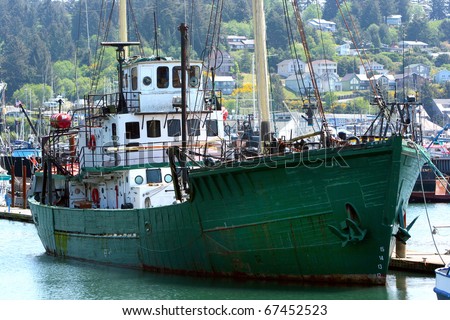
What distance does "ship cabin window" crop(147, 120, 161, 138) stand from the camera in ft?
122

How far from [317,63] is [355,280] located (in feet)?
506

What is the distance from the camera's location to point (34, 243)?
1939 inches

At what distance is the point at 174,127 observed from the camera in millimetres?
37531

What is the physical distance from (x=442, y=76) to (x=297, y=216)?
168m

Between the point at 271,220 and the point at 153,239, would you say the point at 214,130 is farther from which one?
the point at 271,220

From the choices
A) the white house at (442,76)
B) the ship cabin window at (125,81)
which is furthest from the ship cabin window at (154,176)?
the white house at (442,76)

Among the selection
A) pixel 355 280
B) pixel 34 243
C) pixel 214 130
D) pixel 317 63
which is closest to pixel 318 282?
pixel 355 280

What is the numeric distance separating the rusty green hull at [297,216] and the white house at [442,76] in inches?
6458

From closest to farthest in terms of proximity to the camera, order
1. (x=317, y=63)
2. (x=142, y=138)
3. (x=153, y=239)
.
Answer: (x=153, y=239), (x=142, y=138), (x=317, y=63)

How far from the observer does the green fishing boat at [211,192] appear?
99.7ft

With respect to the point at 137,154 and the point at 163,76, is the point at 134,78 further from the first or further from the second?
the point at 137,154

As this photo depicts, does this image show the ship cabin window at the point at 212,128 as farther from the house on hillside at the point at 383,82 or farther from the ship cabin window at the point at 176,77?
the house on hillside at the point at 383,82

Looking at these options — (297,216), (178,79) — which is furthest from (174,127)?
(297,216)

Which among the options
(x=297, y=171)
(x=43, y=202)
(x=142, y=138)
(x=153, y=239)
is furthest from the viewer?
(x=43, y=202)
